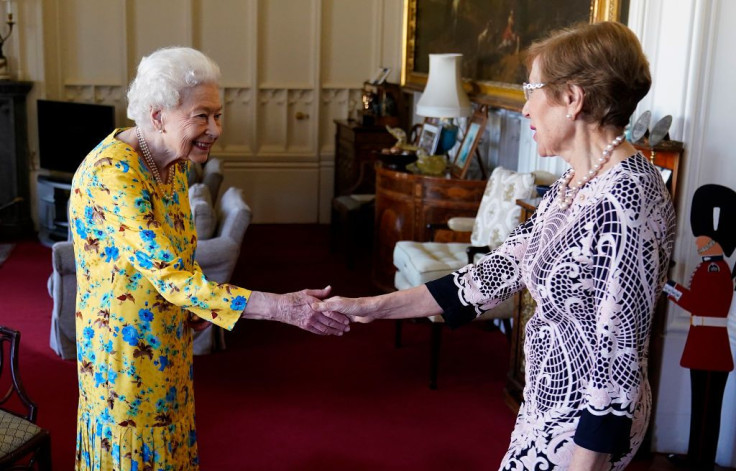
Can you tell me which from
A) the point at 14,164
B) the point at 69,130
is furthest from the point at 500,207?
the point at 14,164

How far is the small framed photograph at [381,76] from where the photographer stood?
8.12 m

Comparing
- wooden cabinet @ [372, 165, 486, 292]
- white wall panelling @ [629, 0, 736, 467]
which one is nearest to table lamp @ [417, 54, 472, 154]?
wooden cabinet @ [372, 165, 486, 292]

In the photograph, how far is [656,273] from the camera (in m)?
1.55

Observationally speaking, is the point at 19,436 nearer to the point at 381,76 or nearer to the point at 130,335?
the point at 130,335

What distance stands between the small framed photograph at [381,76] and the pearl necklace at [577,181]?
21.3ft

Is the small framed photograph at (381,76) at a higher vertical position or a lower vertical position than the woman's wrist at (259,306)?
higher

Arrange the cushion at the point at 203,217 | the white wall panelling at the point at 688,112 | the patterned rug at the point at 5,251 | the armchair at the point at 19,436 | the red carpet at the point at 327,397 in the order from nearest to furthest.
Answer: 1. the armchair at the point at 19,436
2. the white wall panelling at the point at 688,112
3. the red carpet at the point at 327,397
4. the cushion at the point at 203,217
5. the patterned rug at the point at 5,251

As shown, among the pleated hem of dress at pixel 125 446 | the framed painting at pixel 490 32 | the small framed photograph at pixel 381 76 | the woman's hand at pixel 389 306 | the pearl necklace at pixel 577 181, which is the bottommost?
the pleated hem of dress at pixel 125 446

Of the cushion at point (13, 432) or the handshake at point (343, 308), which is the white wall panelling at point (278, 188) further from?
the handshake at point (343, 308)

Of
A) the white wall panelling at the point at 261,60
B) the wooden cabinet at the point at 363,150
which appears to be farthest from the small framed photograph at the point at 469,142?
the white wall panelling at the point at 261,60

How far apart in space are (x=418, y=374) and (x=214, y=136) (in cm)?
273

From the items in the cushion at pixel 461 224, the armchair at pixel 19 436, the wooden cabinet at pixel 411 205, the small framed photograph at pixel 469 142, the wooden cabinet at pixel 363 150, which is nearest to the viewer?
the armchair at pixel 19 436

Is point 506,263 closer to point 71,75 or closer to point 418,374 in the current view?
point 418,374

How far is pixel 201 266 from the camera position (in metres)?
4.58
